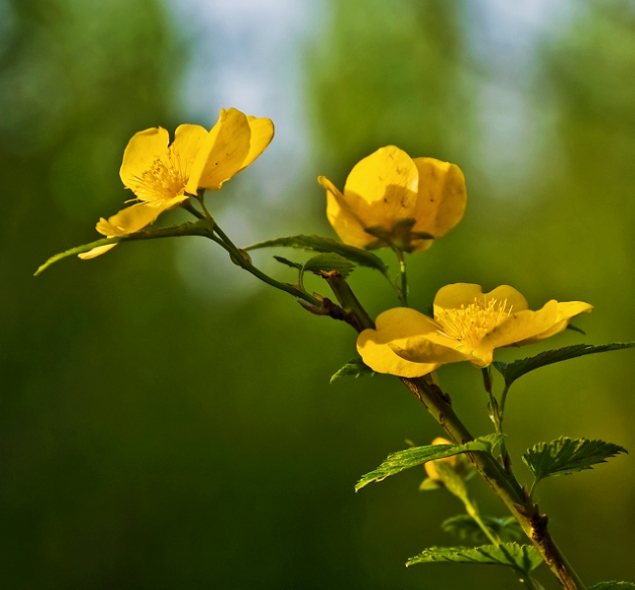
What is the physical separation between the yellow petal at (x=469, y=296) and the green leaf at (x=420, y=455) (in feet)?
0.26

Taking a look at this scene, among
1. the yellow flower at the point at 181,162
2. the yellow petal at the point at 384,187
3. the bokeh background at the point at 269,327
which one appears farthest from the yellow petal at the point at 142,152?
the bokeh background at the point at 269,327

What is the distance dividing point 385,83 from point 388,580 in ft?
6.32

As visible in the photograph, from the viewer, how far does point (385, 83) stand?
2.87m

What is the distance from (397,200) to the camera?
312mm

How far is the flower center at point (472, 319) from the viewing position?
288 millimetres

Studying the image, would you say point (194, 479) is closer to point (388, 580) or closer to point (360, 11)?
point (388, 580)

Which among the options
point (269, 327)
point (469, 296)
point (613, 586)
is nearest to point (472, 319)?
point (469, 296)

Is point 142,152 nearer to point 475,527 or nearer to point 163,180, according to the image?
point 163,180

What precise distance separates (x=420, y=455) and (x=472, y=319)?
0.08 metres

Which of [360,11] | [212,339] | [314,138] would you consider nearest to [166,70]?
[314,138]

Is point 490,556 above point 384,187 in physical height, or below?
below

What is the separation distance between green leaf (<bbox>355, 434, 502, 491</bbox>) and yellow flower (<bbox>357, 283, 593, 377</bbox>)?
0.10 ft

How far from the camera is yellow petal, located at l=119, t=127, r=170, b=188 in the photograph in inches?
13.7

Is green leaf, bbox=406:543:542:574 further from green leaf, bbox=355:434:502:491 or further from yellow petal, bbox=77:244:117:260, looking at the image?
yellow petal, bbox=77:244:117:260
